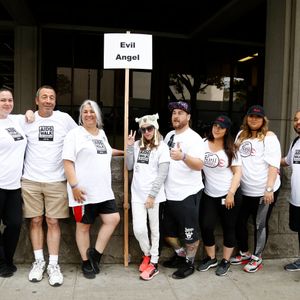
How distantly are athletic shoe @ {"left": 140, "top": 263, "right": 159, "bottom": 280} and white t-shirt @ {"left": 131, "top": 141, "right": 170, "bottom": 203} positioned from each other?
29.0 inches

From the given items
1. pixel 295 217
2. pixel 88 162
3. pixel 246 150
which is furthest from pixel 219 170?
pixel 88 162

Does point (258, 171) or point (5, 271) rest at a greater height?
point (258, 171)

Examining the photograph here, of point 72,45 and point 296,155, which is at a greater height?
point 72,45

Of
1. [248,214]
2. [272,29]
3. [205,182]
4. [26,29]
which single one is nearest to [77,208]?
[205,182]

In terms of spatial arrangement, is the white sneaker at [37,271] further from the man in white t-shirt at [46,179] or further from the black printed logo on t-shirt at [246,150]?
the black printed logo on t-shirt at [246,150]

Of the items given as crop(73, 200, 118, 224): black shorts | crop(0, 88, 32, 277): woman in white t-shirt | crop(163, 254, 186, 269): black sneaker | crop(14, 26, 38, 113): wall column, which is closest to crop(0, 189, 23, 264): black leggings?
crop(0, 88, 32, 277): woman in white t-shirt

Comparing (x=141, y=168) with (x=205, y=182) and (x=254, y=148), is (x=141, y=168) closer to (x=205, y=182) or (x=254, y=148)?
(x=205, y=182)

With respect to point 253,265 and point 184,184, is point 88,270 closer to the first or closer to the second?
point 184,184

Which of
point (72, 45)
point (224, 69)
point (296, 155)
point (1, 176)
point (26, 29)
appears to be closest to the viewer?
point (1, 176)

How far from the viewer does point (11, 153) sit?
3.81 metres

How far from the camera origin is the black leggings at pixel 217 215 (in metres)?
4.21

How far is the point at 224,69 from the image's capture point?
14992 millimetres

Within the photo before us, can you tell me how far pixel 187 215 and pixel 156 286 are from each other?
78 centimetres

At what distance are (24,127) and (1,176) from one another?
1.84 ft
